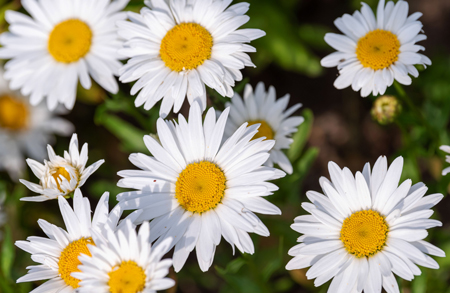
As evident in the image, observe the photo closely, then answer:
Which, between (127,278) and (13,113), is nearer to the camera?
(127,278)

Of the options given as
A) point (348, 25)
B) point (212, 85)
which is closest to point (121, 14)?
point (212, 85)

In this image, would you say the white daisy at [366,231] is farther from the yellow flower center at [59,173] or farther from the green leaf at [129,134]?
the green leaf at [129,134]

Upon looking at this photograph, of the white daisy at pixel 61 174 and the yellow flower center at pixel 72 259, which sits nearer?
the yellow flower center at pixel 72 259

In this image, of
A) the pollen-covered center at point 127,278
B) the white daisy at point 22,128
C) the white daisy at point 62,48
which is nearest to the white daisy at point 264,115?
the white daisy at point 62,48

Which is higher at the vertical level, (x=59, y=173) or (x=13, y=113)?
(x=59, y=173)

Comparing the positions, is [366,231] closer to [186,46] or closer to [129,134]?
[186,46]

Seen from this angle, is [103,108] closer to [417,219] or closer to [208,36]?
[208,36]

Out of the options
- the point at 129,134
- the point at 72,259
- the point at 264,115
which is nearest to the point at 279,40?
the point at 264,115

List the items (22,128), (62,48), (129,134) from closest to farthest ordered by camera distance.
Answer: (62,48)
(129,134)
(22,128)
